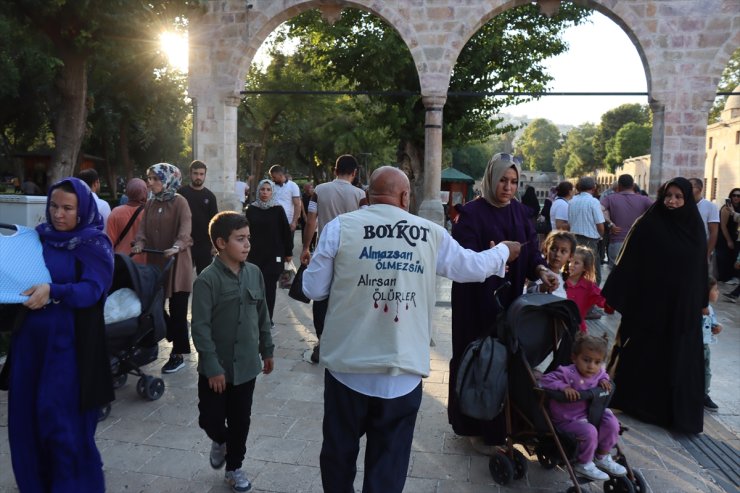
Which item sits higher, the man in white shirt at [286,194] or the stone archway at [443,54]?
the stone archway at [443,54]

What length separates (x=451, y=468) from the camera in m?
3.85

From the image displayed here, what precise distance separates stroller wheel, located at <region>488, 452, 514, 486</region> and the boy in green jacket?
1412 millimetres

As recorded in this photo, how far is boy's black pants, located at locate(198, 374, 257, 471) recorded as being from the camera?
345 centimetres

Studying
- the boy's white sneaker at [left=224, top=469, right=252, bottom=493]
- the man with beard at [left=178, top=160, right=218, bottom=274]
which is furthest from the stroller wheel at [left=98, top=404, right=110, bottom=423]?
the man with beard at [left=178, top=160, right=218, bottom=274]

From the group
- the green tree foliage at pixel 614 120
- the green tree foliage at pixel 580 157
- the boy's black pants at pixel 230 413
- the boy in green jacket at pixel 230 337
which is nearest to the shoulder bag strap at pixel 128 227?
the boy in green jacket at pixel 230 337

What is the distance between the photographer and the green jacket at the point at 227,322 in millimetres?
3352

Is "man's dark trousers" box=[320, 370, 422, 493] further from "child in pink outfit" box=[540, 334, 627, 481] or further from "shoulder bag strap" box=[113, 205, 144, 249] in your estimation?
"shoulder bag strap" box=[113, 205, 144, 249]

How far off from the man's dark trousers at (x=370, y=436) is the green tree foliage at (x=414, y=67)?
49.7ft

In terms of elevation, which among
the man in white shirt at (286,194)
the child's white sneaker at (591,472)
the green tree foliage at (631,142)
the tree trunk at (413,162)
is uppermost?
the green tree foliage at (631,142)

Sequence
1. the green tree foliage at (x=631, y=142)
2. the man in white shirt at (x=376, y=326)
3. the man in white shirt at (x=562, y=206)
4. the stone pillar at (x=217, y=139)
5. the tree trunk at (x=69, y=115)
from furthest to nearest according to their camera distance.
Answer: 1. the green tree foliage at (x=631, y=142)
2. the tree trunk at (x=69, y=115)
3. the stone pillar at (x=217, y=139)
4. the man in white shirt at (x=562, y=206)
5. the man in white shirt at (x=376, y=326)

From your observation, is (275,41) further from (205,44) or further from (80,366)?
(80,366)

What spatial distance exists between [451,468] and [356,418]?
1399 mm

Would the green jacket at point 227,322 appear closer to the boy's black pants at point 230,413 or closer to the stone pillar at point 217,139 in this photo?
the boy's black pants at point 230,413

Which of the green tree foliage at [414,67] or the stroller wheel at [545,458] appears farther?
the green tree foliage at [414,67]
